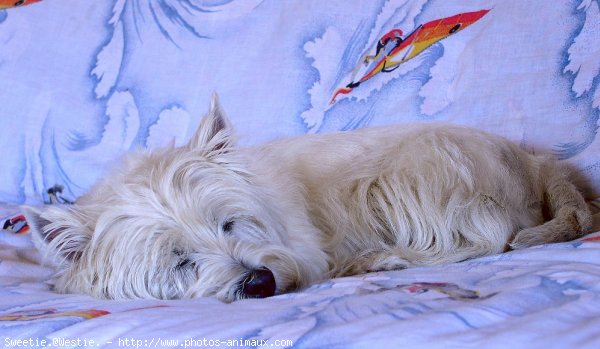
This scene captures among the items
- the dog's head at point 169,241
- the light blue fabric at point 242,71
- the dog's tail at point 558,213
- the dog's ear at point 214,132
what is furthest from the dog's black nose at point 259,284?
the light blue fabric at point 242,71

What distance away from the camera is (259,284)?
1635 mm

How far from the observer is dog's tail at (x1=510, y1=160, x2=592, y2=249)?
1.77 metres

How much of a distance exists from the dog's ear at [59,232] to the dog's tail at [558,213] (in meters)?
1.11

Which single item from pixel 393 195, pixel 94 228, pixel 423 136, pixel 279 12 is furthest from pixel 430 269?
pixel 279 12

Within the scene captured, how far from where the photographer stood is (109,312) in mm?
1389

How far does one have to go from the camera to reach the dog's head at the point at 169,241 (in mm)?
1691

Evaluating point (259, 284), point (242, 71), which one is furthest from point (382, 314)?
point (242, 71)

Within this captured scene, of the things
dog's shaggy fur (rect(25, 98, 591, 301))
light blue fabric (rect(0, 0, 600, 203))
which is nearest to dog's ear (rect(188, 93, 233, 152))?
dog's shaggy fur (rect(25, 98, 591, 301))

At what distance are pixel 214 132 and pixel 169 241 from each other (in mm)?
371

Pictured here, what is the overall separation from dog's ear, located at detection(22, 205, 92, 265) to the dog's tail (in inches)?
43.7

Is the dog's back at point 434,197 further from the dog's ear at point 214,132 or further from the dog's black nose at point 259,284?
the dog's black nose at point 259,284

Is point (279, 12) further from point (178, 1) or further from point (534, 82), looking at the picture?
point (534, 82)

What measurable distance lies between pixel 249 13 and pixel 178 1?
1.06ft

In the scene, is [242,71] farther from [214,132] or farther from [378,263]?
[378,263]
